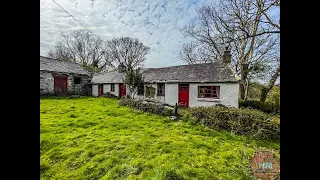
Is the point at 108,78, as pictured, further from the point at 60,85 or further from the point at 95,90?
the point at 60,85

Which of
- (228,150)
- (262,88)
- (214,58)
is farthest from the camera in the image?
(214,58)

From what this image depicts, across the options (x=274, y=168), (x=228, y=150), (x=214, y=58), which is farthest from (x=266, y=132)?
(x=214, y=58)

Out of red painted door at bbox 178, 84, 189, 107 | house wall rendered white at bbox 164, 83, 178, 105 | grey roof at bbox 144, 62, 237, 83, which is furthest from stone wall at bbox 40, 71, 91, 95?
red painted door at bbox 178, 84, 189, 107

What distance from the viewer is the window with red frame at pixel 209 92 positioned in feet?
39.3

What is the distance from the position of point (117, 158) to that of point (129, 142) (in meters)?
1.10

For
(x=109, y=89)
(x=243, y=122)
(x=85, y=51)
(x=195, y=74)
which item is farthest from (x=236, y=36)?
(x=85, y=51)

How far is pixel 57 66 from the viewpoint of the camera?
745 inches

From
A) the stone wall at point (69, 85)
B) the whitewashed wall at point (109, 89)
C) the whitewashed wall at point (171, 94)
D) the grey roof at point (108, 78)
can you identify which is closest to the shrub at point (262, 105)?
the whitewashed wall at point (171, 94)

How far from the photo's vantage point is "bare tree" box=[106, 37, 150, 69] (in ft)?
66.8

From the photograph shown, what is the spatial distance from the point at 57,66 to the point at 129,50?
29.6ft

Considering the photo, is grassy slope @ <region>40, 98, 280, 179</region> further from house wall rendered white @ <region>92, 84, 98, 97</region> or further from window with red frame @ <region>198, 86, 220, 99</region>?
house wall rendered white @ <region>92, 84, 98, 97</region>

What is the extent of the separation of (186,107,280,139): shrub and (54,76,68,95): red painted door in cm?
1685
